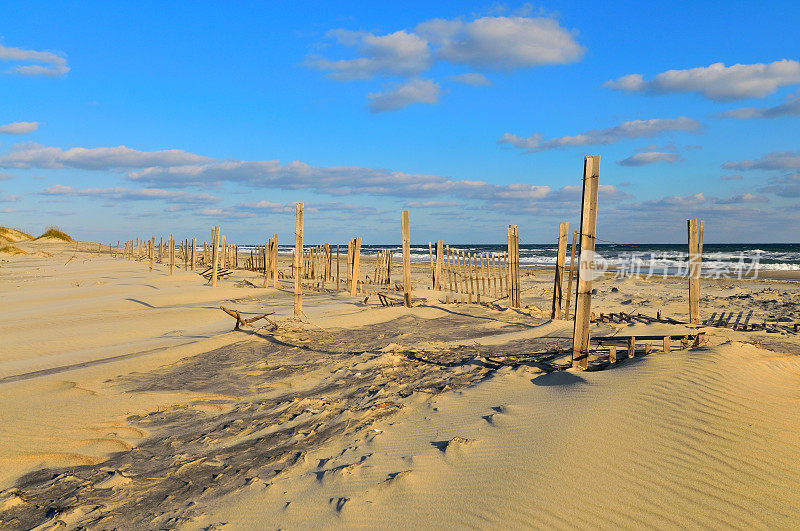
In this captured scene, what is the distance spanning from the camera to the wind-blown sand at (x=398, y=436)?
330 cm

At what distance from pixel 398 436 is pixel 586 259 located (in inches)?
119

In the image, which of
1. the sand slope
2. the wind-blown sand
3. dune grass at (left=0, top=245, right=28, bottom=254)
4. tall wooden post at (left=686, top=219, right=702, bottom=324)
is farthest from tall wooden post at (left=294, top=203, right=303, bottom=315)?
dune grass at (left=0, top=245, right=28, bottom=254)

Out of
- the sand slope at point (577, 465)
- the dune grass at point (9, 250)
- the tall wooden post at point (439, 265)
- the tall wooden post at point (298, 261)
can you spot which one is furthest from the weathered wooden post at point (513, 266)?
the dune grass at point (9, 250)

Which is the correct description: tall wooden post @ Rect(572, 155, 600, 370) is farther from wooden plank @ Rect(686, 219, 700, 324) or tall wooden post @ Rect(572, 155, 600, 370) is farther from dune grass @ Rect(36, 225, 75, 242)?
dune grass @ Rect(36, 225, 75, 242)

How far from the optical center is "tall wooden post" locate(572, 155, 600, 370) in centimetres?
562

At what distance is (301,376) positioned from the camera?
6.99 m

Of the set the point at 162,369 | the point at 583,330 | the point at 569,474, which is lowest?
the point at 162,369

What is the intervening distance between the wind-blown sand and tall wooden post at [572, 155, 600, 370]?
1.28ft

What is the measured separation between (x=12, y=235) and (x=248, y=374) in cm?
6183

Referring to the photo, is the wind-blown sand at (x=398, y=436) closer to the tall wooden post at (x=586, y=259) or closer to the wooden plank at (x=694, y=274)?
the tall wooden post at (x=586, y=259)

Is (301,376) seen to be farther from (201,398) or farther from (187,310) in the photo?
(187,310)

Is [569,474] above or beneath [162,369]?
above

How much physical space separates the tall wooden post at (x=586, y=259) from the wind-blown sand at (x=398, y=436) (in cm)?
39

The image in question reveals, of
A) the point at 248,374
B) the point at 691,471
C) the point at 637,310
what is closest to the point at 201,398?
the point at 248,374
